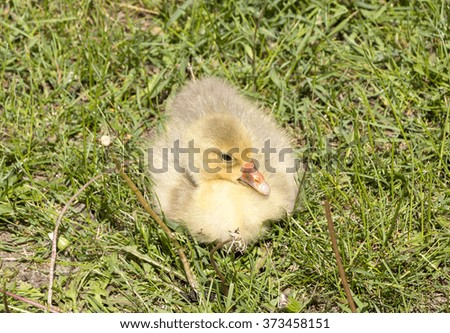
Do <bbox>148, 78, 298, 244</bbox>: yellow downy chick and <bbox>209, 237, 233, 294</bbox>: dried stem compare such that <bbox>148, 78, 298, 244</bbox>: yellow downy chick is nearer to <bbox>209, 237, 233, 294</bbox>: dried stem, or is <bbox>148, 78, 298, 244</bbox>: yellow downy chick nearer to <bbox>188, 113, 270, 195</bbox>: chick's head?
<bbox>188, 113, 270, 195</bbox>: chick's head

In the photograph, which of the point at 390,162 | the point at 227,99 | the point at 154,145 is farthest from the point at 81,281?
the point at 390,162

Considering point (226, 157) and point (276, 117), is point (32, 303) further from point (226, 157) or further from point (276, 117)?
point (276, 117)

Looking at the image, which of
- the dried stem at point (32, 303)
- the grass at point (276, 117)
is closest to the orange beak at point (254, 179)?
the grass at point (276, 117)

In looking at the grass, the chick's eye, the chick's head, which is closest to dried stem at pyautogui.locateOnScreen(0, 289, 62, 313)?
the grass

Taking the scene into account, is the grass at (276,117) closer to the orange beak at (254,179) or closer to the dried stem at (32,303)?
the dried stem at (32,303)

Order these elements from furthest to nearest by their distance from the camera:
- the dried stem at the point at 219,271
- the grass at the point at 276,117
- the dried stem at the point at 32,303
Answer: the grass at the point at 276,117 → the dried stem at the point at 32,303 → the dried stem at the point at 219,271

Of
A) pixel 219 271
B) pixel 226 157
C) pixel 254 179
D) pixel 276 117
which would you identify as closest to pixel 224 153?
pixel 226 157
